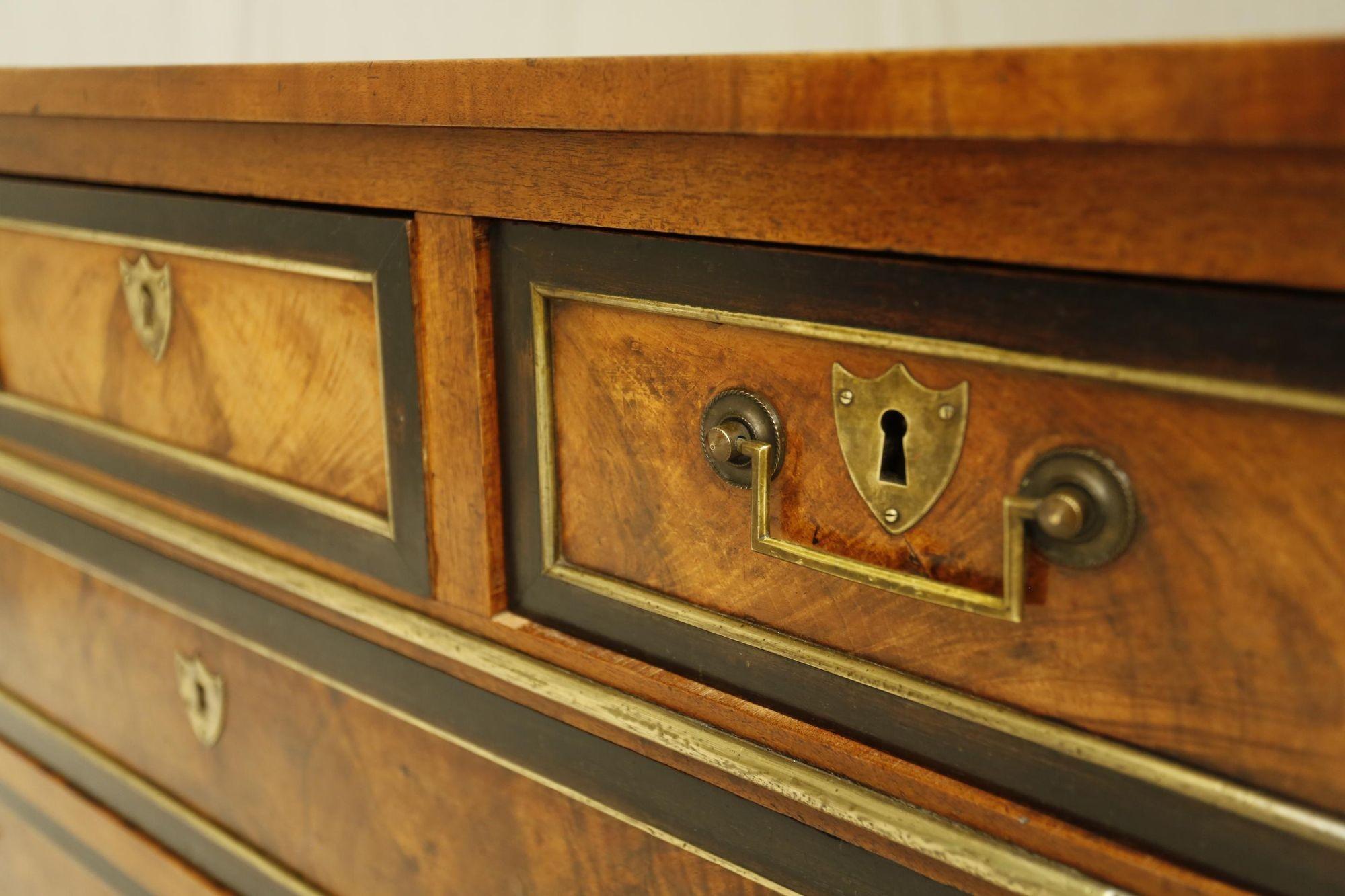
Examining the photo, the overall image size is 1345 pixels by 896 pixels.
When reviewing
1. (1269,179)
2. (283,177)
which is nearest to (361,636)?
(283,177)

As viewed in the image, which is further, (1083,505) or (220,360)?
(220,360)

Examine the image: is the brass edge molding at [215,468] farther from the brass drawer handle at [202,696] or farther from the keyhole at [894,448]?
the keyhole at [894,448]

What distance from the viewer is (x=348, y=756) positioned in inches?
24.0

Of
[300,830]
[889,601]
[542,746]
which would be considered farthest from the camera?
[300,830]

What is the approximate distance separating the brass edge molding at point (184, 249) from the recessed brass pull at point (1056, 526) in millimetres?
290

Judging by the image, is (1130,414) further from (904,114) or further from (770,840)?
(770,840)

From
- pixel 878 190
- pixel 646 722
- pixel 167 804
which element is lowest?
pixel 167 804

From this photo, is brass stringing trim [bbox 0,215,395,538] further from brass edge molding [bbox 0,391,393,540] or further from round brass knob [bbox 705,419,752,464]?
round brass knob [bbox 705,419,752,464]

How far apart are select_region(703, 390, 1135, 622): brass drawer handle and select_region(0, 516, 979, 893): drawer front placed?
0.10 meters

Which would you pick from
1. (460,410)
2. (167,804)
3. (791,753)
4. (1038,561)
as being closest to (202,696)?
(167,804)

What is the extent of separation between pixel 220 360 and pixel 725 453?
33 centimetres

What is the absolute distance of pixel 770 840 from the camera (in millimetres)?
441

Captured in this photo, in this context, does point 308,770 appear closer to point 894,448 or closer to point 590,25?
point 894,448

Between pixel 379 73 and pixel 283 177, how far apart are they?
10cm
